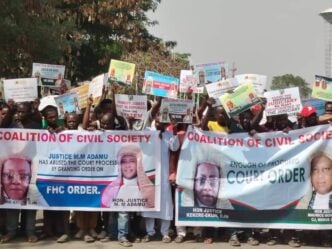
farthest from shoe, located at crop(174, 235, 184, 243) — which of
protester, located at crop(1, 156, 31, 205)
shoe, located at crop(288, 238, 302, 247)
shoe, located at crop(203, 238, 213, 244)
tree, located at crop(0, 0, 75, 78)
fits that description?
tree, located at crop(0, 0, 75, 78)

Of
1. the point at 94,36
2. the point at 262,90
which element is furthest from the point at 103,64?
the point at 262,90

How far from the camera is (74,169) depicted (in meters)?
7.98

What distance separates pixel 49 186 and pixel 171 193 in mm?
1609

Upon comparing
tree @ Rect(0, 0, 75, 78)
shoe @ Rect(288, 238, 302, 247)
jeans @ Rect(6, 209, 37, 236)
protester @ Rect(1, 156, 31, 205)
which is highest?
tree @ Rect(0, 0, 75, 78)

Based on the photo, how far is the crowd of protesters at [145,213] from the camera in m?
7.89

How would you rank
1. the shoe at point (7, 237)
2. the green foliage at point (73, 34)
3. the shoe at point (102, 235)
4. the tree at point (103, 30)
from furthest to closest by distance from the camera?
the tree at point (103, 30) → the green foliage at point (73, 34) → the shoe at point (102, 235) → the shoe at point (7, 237)

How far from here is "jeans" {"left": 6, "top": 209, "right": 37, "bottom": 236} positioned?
784cm

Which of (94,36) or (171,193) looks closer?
(171,193)

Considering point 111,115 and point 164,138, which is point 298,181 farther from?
point 111,115

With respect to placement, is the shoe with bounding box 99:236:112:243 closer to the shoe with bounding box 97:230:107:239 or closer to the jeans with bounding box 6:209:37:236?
the shoe with bounding box 97:230:107:239

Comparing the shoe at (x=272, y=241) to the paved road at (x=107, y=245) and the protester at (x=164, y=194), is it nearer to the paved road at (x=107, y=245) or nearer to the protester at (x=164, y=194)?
the paved road at (x=107, y=245)

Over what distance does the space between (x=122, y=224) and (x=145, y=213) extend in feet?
1.16

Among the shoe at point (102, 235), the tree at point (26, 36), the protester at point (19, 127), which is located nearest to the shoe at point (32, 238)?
the protester at point (19, 127)

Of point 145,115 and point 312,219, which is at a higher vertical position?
point 145,115
